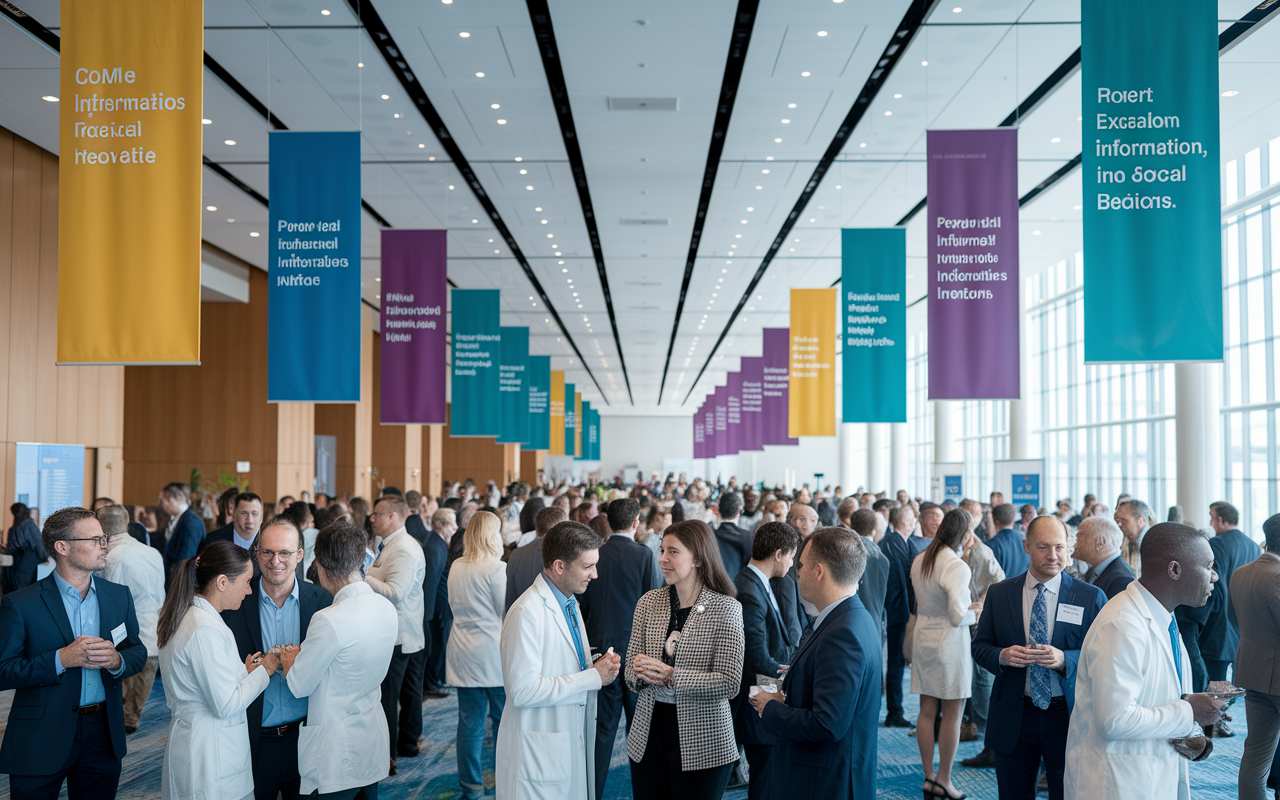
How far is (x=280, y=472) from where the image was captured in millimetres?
19453

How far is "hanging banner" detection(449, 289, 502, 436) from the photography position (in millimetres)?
15711

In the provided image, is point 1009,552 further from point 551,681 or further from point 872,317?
point 551,681

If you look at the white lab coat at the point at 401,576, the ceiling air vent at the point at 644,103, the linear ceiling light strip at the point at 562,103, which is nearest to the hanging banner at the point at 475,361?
the linear ceiling light strip at the point at 562,103

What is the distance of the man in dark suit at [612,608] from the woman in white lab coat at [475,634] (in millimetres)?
562

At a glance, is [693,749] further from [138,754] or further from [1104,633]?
[138,754]

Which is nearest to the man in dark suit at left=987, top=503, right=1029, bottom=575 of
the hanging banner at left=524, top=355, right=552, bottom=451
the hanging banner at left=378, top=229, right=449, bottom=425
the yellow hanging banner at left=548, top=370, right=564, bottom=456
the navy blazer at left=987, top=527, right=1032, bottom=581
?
the navy blazer at left=987, top=527, right=1032, bottom=581

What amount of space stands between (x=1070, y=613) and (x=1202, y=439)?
11749mm

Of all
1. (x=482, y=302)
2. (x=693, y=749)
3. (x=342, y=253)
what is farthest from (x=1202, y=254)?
(x=482, y=302)

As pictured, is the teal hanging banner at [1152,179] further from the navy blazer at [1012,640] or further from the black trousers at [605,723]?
the black trousers at [605,723]

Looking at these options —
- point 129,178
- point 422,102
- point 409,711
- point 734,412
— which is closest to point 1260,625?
point 409,711

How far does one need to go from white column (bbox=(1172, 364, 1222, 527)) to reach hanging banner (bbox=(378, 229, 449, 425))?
10.8 metres

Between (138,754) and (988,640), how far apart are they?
567cm

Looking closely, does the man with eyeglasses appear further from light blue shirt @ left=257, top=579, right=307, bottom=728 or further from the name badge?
the name badge

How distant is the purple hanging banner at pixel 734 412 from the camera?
30.2 metres
